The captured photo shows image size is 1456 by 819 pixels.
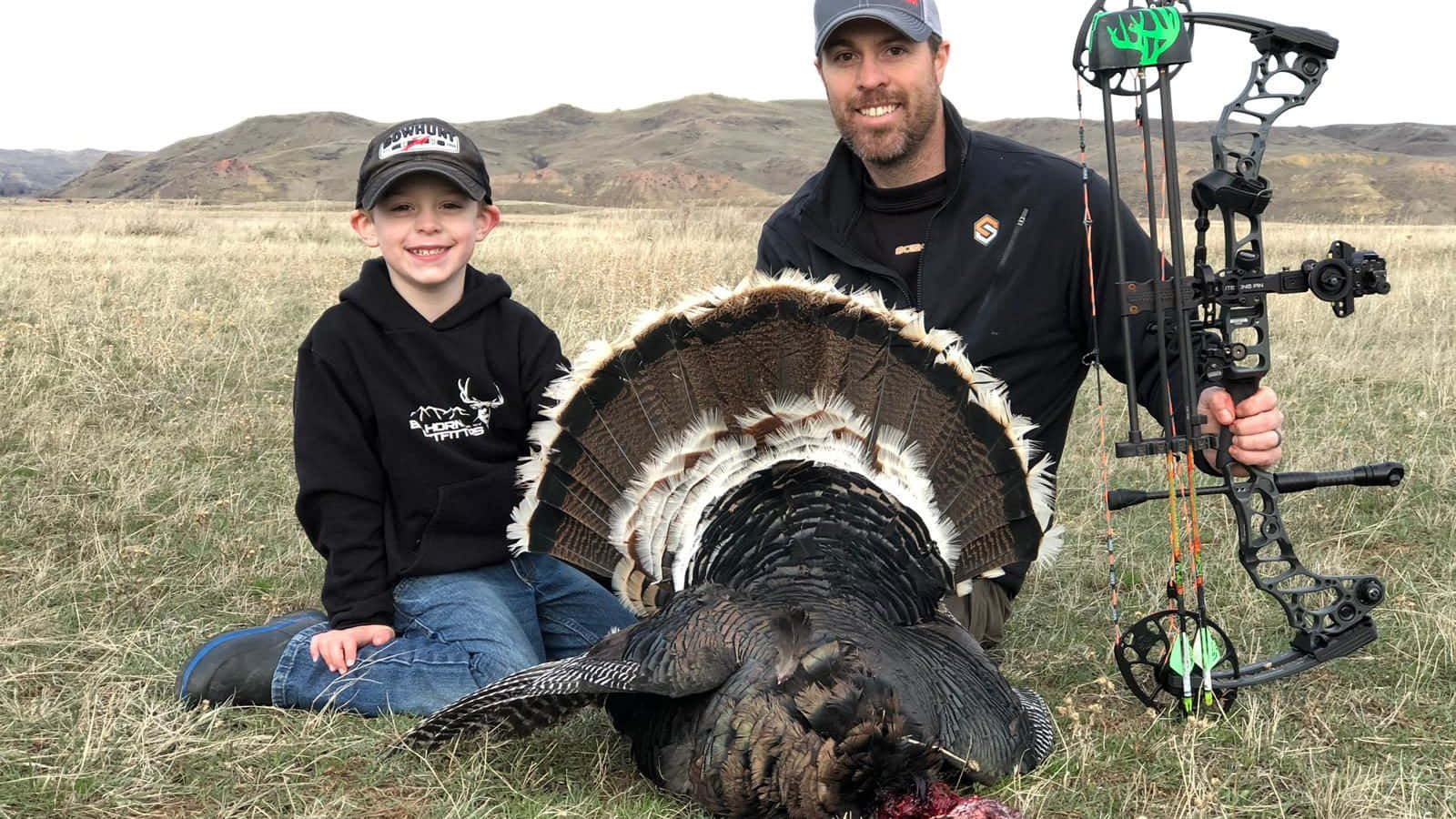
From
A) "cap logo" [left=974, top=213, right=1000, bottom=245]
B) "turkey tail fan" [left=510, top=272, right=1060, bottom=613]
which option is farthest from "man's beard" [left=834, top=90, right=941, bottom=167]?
"turkey tail fan" [left=510, top=272, right=1060, bottom=613]

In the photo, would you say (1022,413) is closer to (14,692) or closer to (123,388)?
(14,692)

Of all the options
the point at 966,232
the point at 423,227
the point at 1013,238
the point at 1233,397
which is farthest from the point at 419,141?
the point at 1233,397

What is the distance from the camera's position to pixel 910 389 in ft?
10.9

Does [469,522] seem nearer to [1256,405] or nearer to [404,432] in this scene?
[404,432]

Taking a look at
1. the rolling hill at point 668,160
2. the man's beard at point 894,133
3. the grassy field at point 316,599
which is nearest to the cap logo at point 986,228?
the man's beard at point 894,133

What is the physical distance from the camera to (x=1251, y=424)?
3029mm

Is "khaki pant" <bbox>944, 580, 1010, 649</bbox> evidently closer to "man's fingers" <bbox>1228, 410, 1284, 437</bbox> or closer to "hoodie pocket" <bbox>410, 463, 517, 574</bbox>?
"man's fingers" <bbox>1228, 410, 1284, 437</bbox>

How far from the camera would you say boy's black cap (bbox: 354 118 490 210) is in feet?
11.7

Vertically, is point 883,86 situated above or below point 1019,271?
above

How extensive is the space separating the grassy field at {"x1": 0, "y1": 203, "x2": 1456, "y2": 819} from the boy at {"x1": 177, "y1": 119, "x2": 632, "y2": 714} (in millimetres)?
411

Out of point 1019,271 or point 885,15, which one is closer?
point 885,15

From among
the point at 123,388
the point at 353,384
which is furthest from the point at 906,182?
the point at 123,388

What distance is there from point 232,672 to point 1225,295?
2867 millimetres

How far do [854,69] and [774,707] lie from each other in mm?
2510
